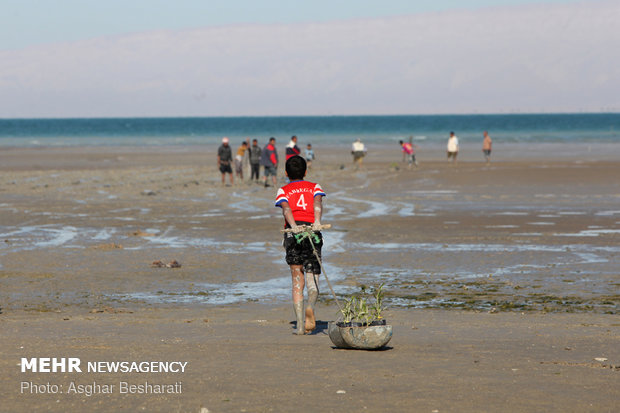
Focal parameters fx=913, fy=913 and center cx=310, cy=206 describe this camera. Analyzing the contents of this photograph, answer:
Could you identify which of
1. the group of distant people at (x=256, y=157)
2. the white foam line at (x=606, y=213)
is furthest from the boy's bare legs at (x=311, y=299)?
the group of distant people at (x=256, y=157)

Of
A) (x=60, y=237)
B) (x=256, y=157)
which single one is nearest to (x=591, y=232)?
(x=60, y=237)

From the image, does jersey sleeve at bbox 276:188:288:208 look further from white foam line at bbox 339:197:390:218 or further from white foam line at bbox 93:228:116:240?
white foam line at bbox 339:197:390:218

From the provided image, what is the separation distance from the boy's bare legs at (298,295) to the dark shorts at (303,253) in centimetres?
10

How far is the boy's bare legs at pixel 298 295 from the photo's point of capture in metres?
9.48

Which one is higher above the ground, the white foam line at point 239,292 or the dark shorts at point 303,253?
the dark shorts at point 303,253

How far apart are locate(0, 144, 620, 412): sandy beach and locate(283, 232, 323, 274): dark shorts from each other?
760mm

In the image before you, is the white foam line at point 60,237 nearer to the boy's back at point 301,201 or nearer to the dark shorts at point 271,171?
the boy's back at point 301,201

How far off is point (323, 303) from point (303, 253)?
8.03 ft

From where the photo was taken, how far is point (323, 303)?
38.7 feet

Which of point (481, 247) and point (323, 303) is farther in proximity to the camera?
point (481, 247)

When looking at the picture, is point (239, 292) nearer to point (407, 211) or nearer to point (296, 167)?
point (296, 167)

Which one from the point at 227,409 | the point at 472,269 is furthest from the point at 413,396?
the point at 472,269

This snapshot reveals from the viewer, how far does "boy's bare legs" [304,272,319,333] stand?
9.48 metres

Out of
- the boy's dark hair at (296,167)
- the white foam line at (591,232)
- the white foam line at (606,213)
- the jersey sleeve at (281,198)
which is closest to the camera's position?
the jersey sleeve at (281,198)
